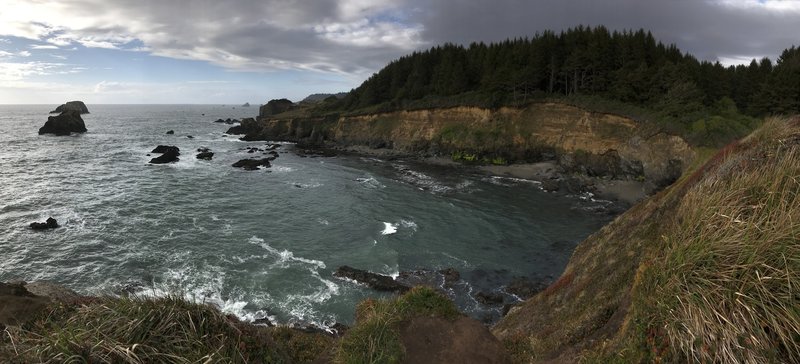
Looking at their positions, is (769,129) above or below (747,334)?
above

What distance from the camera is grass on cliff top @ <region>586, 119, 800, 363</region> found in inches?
198

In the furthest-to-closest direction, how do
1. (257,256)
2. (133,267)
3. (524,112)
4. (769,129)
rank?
(524,112)
(257,256)
(133,267)
(769,129)

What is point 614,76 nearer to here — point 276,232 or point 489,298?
point 489,298

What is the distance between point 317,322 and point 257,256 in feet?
35.0

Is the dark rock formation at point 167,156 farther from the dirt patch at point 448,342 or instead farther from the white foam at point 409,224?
the dirt patch at point 448,342

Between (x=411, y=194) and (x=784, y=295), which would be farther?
(x=411, y=194)

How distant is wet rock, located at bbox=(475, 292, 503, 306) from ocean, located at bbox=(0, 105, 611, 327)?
0.34 meters

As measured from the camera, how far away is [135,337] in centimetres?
620

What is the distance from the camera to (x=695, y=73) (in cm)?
6200

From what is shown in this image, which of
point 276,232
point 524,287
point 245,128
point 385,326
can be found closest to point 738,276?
point 385,326

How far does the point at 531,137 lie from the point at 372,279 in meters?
50.7

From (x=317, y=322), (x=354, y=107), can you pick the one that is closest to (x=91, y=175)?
(x=317, y=322)

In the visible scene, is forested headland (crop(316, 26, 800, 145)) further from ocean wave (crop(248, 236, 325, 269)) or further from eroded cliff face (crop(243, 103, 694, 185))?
ocean wave (crop(248, 236, 325, 269))

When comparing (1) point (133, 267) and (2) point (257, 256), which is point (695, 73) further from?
(1) point (133, 267)
